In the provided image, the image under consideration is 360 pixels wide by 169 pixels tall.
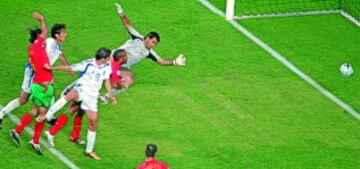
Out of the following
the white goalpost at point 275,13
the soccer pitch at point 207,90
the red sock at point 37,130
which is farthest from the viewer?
the white goalpost at point 275,13

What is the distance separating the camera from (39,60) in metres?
18.7

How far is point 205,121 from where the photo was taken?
68.9ft

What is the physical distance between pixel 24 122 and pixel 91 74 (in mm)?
1621

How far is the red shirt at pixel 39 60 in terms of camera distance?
18.7 metres

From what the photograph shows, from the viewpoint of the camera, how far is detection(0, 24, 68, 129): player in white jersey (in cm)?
1903

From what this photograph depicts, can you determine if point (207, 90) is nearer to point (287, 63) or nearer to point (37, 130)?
point (287, 63)

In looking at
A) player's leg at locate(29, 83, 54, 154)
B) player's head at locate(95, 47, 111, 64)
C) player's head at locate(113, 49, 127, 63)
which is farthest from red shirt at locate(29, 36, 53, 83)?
player's head at locate(113, 49, 127, 63)

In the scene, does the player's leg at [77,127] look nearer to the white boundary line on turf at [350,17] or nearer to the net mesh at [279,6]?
the net mesh at [279,6]

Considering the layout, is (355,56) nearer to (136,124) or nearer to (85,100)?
(136,124)

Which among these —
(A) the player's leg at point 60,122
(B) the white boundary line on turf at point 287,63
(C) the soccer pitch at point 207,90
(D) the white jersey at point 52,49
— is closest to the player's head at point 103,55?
(D) the white jersey at point 52,49

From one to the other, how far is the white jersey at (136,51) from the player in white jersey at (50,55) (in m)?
1.74

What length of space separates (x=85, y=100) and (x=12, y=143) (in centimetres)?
172

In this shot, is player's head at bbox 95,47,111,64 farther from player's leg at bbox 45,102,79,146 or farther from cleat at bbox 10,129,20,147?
cleat at bbox 10,129,20,147

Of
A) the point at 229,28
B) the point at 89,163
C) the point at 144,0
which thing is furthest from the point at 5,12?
the point at 89,163
